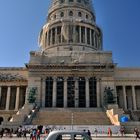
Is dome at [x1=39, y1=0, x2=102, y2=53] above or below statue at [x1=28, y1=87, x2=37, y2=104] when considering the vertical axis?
above

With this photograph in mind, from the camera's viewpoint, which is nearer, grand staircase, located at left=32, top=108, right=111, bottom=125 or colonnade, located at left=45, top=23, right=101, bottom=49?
grand staircase, located at left=32, top=108, right=111, bottom=125

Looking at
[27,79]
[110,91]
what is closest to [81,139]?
[110,91]

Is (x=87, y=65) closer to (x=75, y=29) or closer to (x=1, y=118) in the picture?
(x=75, y=29)

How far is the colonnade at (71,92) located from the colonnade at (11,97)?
6319mm

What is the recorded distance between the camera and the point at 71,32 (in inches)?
2687

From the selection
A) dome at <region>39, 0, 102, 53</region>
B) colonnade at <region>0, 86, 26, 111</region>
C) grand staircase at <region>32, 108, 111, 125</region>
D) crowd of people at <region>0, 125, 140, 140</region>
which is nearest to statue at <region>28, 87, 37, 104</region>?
grand staircase at <region>32, 108, 111, 125</region>

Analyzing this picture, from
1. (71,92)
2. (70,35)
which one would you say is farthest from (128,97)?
(70,35)

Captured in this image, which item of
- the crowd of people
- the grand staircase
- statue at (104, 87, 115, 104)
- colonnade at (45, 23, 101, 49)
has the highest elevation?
colonnade at (45, 23, 101, 49)

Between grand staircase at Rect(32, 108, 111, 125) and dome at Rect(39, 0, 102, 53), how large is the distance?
1975 cm

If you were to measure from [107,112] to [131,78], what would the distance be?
46.2 feet

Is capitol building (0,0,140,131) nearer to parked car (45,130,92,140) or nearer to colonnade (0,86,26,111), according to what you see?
colonnade (0,86,26,111)

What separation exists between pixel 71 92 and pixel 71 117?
1036 centimetres

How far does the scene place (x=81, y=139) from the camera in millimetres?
10516

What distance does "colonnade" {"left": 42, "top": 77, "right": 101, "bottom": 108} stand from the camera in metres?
53.5
